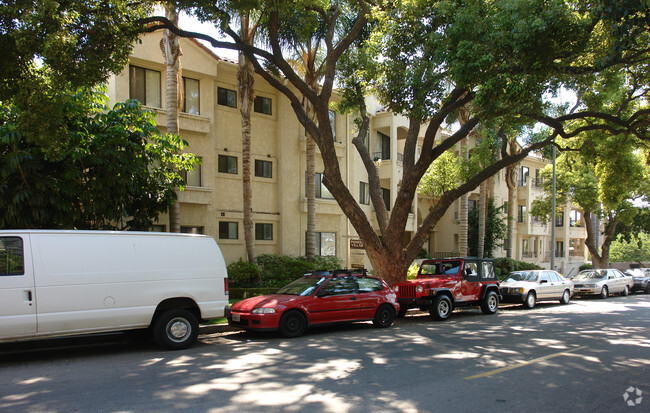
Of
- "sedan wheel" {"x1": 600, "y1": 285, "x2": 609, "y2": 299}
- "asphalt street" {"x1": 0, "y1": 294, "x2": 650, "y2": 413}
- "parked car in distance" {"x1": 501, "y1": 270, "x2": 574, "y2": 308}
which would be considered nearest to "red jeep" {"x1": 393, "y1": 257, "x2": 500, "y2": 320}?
"parked car in distance" {"x1": 501, "y1": 270, "x2": 574, "y2": 308}

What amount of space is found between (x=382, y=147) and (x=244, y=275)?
1510cm

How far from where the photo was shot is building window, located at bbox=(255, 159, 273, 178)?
23.3 meters

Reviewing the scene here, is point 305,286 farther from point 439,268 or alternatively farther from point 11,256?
point 11,256

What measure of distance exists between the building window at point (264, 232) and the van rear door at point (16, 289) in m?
14.9

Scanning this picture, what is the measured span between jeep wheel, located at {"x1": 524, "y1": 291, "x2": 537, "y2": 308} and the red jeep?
2311 mm

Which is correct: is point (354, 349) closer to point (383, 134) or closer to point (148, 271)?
point (148, 271)

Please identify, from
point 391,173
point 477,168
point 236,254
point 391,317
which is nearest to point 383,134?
point 391,173

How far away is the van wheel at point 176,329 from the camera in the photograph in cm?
931

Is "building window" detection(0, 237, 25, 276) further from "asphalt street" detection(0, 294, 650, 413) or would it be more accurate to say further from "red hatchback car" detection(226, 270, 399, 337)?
"red hatchback car" detection(226, 270, 399, 337)

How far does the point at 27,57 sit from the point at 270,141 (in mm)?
13863

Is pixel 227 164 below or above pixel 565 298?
above

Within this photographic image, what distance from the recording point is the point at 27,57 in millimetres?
10359

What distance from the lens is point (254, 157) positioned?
23.1 m

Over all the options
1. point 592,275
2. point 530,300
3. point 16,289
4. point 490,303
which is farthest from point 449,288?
point 592,275
